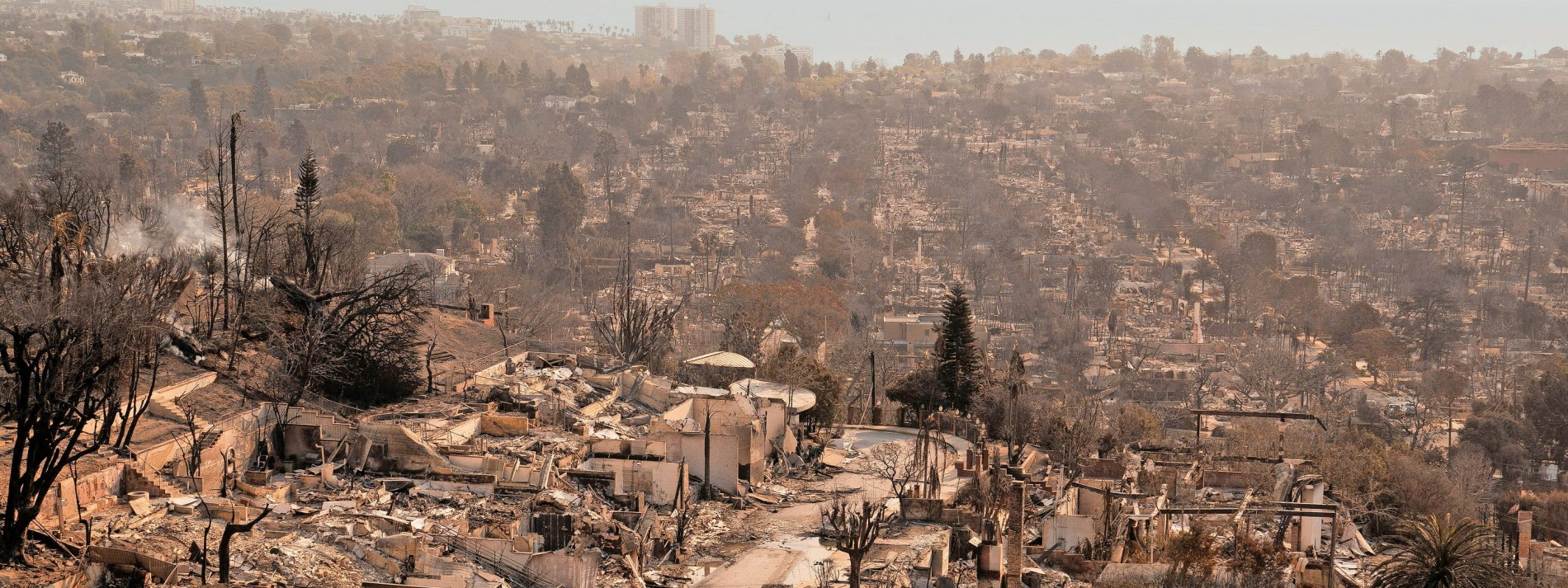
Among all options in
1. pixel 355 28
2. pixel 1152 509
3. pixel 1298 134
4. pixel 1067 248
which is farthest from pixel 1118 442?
Result: pixel 355 28

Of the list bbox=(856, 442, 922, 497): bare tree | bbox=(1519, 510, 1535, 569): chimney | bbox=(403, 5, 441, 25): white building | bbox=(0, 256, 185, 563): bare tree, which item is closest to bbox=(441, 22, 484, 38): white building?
bbox=(403, 5, 441, 25): white building

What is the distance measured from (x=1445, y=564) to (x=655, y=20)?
159m

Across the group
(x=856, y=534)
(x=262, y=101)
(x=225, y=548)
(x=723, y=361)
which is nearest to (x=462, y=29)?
(x=262, y=101)

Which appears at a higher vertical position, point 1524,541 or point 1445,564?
point 1445,564

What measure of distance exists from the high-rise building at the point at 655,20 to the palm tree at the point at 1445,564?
155920 millimetres

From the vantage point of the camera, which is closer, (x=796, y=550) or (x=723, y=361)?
(x=796, y=550)

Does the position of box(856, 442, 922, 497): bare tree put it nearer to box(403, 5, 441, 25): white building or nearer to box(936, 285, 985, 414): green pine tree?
box(936, 285, 985, 414): green pine tree

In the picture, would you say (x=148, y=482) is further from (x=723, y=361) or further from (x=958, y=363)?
(x=958, y=363)

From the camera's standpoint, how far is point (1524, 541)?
21078mm

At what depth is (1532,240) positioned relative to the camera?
60.9 metres

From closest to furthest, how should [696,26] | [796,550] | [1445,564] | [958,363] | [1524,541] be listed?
[796,550] → [1445,564] → [1524,541] → [958,363] → [696,26]

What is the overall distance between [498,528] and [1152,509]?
6610 mm

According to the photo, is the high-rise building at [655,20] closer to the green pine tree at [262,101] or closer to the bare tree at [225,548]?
the green pine tree at [262,101]

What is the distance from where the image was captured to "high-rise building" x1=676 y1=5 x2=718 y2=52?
16512cm
